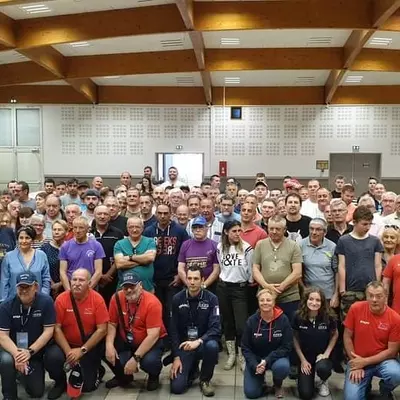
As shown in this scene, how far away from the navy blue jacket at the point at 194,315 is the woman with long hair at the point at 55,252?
125 centimetres

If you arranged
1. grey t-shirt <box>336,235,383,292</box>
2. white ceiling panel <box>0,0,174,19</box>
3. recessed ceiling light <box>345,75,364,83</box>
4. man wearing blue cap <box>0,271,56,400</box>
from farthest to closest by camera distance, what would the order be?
recessed ceiling light <box>345,75,364,83</box> → white ceiling panel <box>0,0,174,19</box> → grey t-shirt <box>336,235,383,292</box> → man wearing blue cap <box>0,271,56,400</box>

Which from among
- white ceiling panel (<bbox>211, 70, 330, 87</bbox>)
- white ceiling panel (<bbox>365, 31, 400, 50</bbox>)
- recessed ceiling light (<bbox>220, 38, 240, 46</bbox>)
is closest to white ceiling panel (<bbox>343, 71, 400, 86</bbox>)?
white ceiling panel (<bbox>211, 70, 330, 87</bbox>)

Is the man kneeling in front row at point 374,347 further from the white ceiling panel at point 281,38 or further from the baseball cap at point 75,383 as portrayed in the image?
the white ceiling panel at point 281,38

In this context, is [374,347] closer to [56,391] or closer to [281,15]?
[56,391]

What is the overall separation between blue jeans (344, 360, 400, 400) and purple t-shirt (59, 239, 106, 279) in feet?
8.37

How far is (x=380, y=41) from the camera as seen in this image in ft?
31.1

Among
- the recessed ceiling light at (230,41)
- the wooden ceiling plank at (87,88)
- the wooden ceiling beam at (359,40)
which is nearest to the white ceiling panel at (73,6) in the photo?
the recessed ceiling light at (230,41)

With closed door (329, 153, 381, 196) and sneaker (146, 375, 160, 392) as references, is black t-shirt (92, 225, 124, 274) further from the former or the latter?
closed door (329, 153, 381, 196)

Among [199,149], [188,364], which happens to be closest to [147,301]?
[188,364]

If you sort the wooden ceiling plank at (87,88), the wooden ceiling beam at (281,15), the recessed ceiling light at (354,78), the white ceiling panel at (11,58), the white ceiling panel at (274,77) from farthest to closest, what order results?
the recessed ceiling light at (354,78) < the wooden ceiling plank at (87,88) < the white ceiling panel at (274,77) < the white ceiling panel at (11,58) < the wooden ceiling beam at (281,15)

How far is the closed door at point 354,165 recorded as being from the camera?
12969 millimetres

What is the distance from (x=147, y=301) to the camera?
13.7ft

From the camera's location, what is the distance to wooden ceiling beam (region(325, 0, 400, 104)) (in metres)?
7.12

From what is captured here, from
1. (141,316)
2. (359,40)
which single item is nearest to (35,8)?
(359,40)
